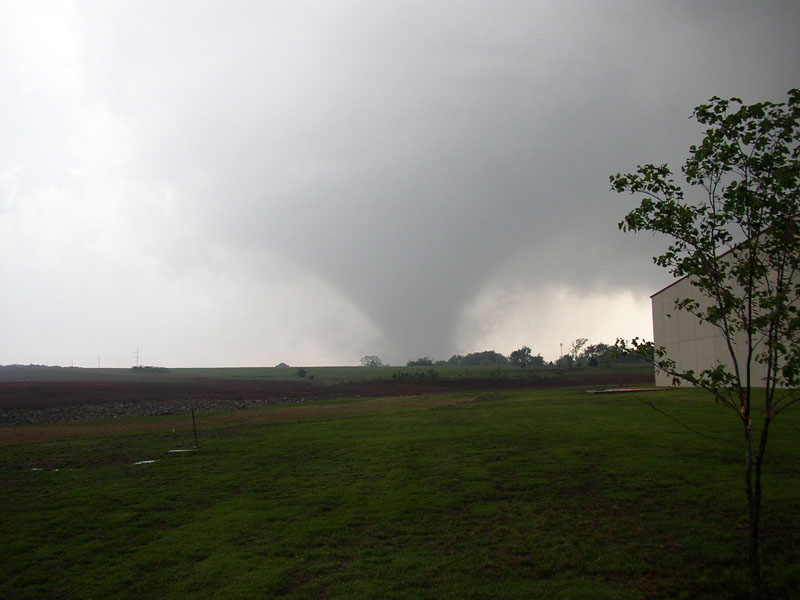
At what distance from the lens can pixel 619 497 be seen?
12.9m

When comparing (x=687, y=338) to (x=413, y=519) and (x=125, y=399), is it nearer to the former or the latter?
(x=413, y=519)

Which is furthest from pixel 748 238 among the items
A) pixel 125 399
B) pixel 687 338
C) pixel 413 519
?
pixel 125 399

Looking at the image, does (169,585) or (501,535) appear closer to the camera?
(169,585)

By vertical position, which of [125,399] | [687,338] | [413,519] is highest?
[687,338]

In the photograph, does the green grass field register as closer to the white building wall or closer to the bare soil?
the white building wall

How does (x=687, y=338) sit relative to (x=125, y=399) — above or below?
above

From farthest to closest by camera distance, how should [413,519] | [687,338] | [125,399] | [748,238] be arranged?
1. [125,399]
2. [687,338]
3. [413,519]
4. [748,238]

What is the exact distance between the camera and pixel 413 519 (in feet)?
40.1

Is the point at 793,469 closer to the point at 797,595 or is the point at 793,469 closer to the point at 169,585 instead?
the point at 797,595

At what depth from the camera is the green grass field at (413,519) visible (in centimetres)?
877

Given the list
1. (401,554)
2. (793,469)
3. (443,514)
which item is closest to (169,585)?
(401,554)

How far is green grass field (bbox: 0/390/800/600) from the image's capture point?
8.77m

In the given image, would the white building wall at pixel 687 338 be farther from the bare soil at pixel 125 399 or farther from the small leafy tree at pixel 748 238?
the small leafy tree at pixel 748 238

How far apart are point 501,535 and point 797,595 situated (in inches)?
185
